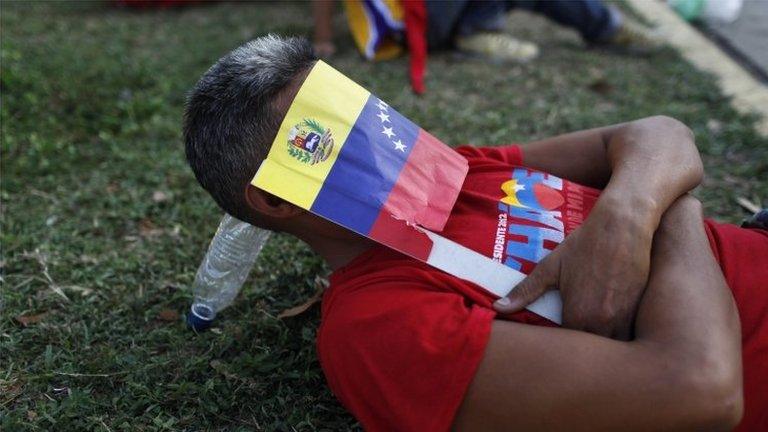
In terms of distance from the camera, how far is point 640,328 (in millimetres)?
1392

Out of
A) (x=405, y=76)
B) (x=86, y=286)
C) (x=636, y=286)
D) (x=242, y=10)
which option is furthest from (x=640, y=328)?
(x=242, y=10)

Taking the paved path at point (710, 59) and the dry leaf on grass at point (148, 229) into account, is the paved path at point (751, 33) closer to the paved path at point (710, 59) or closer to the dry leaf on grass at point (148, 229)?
the paved path at point (710, 59)

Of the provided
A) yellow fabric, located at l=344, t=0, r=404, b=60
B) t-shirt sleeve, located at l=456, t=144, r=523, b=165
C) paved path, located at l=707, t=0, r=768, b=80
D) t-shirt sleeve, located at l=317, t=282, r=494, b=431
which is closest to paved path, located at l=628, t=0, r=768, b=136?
paved path, located at l=707, t=0, r=768, b=80

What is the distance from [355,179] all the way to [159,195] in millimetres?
1619

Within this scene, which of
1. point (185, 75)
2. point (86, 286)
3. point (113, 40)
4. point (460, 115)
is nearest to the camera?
point (86, 286)

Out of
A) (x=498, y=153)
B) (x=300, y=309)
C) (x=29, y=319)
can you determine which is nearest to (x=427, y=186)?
(x=498, y=153)

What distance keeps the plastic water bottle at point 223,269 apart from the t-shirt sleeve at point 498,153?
0.62 m

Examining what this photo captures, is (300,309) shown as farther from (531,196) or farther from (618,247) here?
(618,247)

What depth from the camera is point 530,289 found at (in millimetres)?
1489

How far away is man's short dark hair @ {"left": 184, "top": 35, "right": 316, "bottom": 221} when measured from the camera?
1.57 m

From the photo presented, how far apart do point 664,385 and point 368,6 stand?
352 cm

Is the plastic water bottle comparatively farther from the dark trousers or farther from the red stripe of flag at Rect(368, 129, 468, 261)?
the dark trousers

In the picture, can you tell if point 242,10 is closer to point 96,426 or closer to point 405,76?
point 405,76

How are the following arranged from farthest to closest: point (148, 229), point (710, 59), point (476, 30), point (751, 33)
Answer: point (751, 33) → point (476, 30) → point (710, 59) → point (148, 229)
